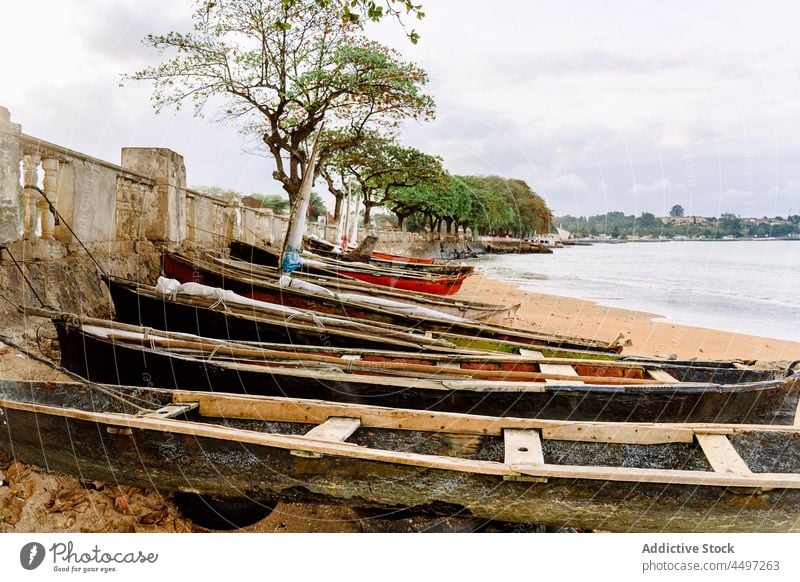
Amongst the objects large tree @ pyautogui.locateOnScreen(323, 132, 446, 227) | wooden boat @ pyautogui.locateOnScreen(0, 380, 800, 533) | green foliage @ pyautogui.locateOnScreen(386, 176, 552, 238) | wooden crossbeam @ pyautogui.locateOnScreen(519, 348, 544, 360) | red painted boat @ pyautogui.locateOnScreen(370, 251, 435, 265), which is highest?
large tree @ pyautogui.locateOnScreen(323, 132, 446, 227)

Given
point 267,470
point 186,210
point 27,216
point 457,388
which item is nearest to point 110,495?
point 267,470

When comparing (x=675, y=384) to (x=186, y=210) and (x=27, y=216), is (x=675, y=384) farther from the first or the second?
(x=186, y=210)

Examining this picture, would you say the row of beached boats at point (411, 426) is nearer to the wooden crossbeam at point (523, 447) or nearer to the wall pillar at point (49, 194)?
the wooden crossbeam at point (523, 447)

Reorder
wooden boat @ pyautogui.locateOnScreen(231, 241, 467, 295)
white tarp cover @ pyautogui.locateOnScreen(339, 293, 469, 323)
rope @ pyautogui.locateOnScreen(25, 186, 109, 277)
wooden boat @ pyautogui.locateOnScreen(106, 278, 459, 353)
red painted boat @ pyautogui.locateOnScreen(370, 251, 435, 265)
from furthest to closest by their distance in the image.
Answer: red painted boat @ pyautogui.locateOnScreen(370, 251, 435, 265) → wooden boat @ pyautogui.locateOnScreen(231, 241, 467, 295) → white tarp cover @ pyautogui.locateOnScreen(339, 293, 469, 323) → wooden boat @ pyautogui.locateOnScreen(106, 278, 459, 353) → rope @ pyautogui.locateOnScreen(25, 186, 109, 277)

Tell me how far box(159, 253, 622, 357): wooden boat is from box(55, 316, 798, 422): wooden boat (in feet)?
2.23

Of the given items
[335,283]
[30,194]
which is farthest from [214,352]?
[335,283]

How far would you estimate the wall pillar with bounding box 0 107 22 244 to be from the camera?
113 inches

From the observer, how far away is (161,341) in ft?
9.76

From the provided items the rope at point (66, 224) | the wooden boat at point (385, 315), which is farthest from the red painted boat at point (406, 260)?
the rope at point (66, 224)

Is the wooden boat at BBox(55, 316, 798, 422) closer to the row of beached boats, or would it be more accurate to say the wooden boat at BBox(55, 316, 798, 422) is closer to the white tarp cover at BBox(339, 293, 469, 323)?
the row of beached boats

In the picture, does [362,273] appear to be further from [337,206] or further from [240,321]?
[337,206]

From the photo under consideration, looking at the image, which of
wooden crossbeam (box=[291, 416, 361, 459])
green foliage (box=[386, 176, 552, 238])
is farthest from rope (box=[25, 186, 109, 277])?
green foliage (box=[386, 176, 552, 238])

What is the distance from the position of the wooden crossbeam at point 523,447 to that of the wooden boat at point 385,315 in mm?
1461

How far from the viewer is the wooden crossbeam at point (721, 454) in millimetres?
1869
